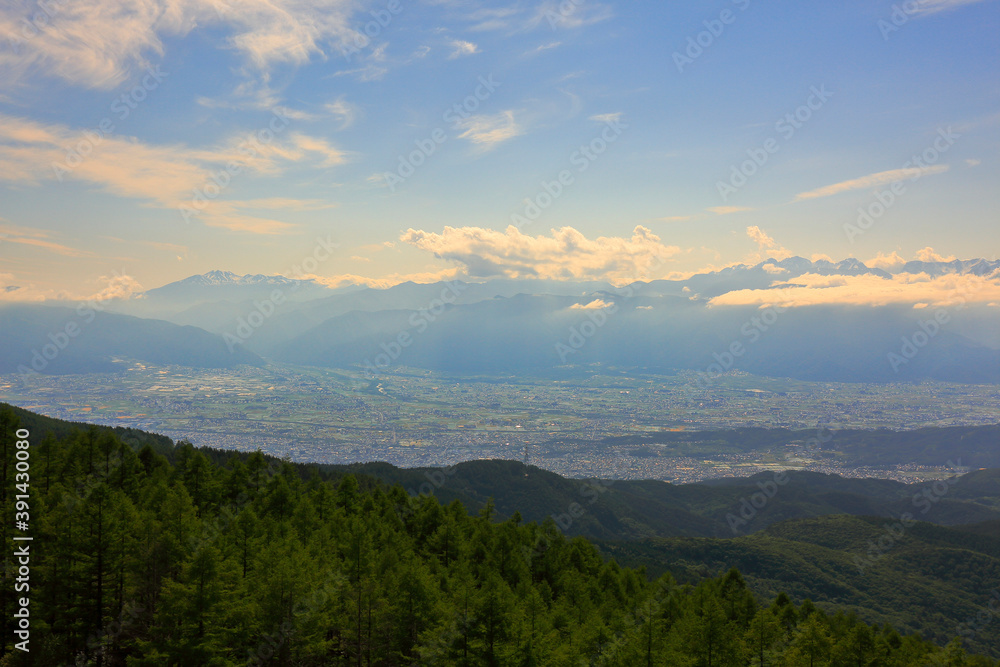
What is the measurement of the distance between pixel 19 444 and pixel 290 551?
26188 millimetres

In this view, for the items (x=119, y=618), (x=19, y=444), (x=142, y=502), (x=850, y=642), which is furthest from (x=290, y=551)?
(x=850, y=642)

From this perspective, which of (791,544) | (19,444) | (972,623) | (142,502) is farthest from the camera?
(791,544)

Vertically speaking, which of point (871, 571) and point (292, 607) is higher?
point (292, 607)

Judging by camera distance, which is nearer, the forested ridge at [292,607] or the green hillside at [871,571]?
the forested ridge at [292,607]

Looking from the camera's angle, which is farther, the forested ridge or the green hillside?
the green hillside

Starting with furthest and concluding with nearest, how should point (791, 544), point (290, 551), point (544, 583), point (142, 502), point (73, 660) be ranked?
1. point (791, 544)
2. point (544, 583)
3. point (142, 502)
4. point (290, 551)
5. point (73, 660)

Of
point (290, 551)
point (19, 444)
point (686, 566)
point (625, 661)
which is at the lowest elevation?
point (686, 566)

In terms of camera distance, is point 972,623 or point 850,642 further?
point 972,623

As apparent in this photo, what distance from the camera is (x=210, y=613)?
111 feet

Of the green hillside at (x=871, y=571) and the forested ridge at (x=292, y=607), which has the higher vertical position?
the forested ridge at (x=292, y=607)

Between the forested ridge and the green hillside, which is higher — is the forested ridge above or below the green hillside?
above

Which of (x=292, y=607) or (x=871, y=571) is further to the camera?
(x=871, y=571)

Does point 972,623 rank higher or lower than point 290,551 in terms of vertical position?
lower

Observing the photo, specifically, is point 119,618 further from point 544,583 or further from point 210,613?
point 544,583
